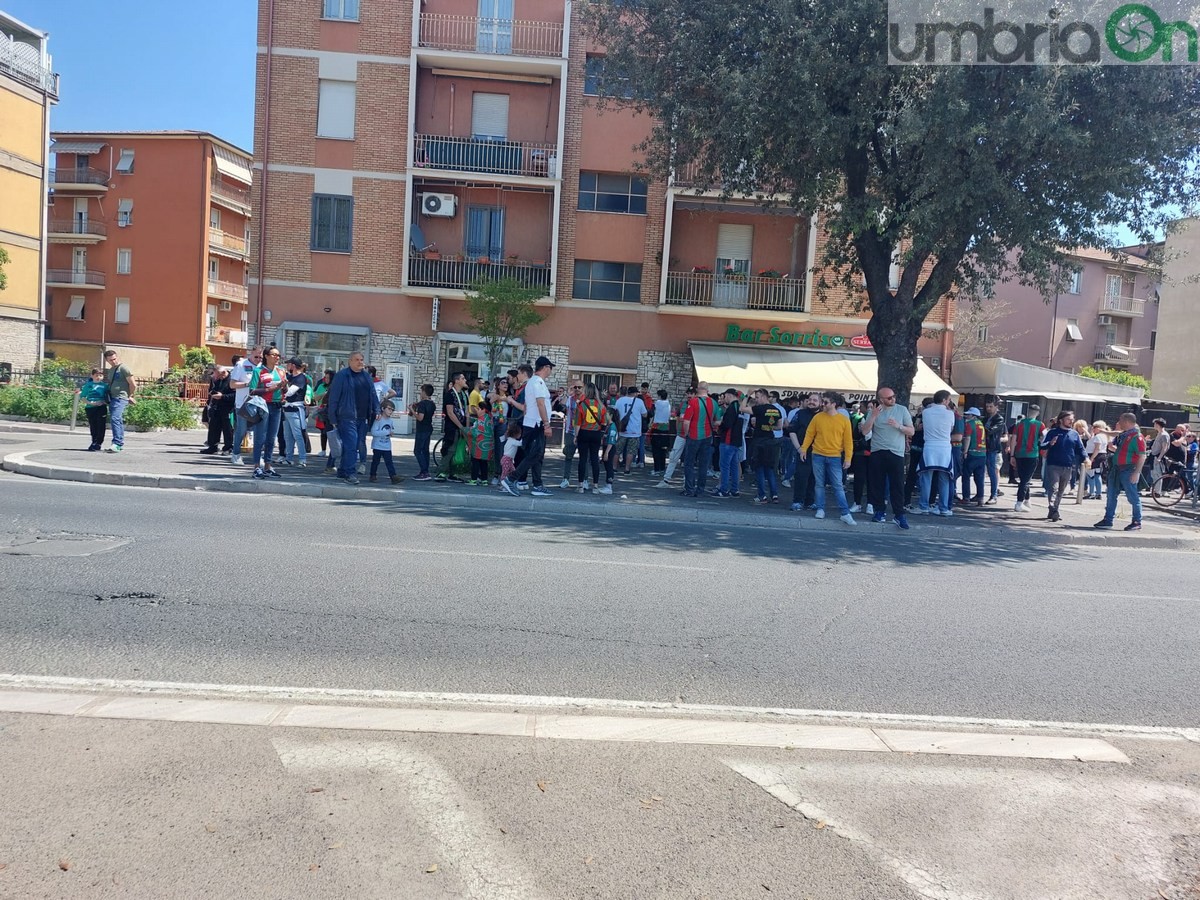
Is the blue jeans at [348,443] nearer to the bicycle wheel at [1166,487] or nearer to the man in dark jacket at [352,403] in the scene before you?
the man in dark jacket at [352,403]

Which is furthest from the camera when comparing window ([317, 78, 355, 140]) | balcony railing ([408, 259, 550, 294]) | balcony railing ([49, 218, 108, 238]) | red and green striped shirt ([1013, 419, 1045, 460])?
balcony railing ([49, 218, 108, 238])

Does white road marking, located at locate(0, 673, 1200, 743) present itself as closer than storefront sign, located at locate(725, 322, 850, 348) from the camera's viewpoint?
Yes

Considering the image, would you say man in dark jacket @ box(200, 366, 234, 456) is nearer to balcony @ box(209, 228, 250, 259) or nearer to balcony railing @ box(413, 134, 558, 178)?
balcony railing @ box(413, 134, 558, 178)

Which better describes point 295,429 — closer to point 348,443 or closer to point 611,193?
point 348,443

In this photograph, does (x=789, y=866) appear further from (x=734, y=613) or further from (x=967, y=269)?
(x=967, y=269)

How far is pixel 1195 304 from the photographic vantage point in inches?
1743

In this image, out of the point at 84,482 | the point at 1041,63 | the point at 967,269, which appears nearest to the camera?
the point at 84,482

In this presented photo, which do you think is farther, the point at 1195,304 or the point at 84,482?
the point at 1195,304

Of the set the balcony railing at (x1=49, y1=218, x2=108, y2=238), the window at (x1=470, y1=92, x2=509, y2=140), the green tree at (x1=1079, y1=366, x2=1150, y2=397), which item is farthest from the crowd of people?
the balcony railing at (x1=49, y1=218, x2=108, y2=238)

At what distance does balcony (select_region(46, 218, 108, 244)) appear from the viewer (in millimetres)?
47406

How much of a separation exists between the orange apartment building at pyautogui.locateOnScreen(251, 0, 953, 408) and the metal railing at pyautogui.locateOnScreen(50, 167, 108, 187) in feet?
84.5

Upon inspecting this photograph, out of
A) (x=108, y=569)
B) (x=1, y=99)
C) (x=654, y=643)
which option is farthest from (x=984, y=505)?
(x=1, y=99)

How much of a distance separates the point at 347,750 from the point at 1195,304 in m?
50.9

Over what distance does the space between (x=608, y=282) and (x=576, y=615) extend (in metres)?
22.3
